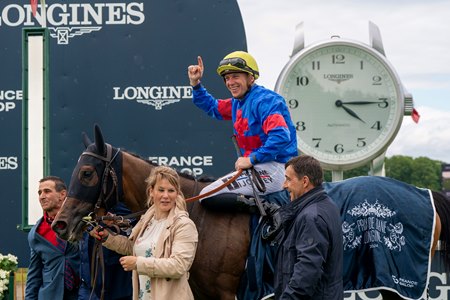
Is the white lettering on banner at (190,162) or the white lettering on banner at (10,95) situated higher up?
the white lettering on banner at (10,95)

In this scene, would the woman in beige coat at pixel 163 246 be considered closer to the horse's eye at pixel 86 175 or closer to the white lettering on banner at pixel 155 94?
the horse's eye at pixel 86 175

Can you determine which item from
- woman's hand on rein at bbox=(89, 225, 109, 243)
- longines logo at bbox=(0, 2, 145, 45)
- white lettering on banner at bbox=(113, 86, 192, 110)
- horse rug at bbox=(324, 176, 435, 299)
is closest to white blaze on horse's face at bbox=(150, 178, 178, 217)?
woman's hand on rein at bbox=(89, 225, 109, 243)

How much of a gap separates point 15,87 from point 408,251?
3.92 m

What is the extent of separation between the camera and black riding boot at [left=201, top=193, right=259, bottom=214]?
5523 millimetres

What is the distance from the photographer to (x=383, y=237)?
573 cm

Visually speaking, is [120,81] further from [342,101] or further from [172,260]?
[172,260]

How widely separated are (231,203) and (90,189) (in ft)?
2.95

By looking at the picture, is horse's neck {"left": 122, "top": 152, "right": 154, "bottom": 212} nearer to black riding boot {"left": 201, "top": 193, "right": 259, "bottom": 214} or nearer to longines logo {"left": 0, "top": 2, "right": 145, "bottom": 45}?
black riding boot {"left": 201, "top": 193, "right": 259, "bottom": 214}

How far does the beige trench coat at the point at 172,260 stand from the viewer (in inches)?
184

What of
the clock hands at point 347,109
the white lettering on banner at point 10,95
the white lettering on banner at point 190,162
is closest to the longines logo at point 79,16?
the white lettering on banner at point 10,95

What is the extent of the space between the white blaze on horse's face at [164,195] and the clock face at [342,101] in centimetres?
303

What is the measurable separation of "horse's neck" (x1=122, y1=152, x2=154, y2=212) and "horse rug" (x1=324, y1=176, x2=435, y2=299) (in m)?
1.24

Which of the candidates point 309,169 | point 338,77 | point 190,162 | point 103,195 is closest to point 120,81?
point 190,162

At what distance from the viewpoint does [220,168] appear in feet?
25.0
